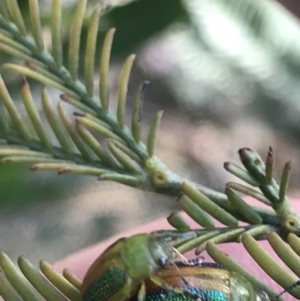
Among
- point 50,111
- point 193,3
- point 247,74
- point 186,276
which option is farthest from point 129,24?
point 186,276

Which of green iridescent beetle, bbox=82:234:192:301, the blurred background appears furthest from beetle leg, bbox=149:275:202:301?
the blurred background

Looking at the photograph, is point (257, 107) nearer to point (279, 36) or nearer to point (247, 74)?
point (247, 74)

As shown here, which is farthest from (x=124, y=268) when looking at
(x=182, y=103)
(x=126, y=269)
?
(x=182, y=103)

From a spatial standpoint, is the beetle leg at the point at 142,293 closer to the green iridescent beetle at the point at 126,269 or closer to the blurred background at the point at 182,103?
the green iridescent beetle at the point at 126,269

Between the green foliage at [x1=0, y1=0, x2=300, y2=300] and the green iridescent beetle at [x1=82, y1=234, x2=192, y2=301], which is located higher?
the green foliage at [x1=0, y1=0, x2=300, y2=300]

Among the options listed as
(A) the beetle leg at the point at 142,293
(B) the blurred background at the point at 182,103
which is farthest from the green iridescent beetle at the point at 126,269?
(B) the blurred background at the point at 182,103

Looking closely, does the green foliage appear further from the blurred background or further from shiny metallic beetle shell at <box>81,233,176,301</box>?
the blurred background
